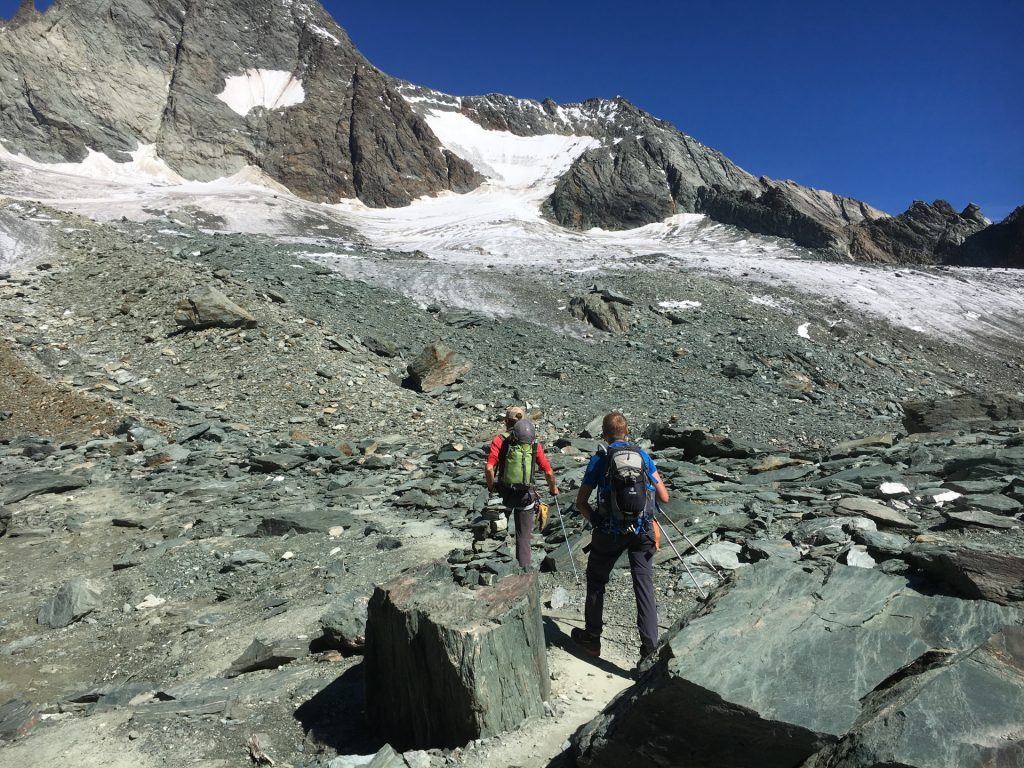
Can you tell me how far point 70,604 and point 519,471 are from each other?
16.3 feet

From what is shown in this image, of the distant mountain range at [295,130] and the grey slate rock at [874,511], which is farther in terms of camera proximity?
the distant mountain range at [295,130]

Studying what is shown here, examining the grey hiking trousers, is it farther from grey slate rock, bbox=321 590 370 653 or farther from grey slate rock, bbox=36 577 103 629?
grey slate rock, bbox=36 577 103 629

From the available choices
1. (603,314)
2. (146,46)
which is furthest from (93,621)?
(146,46)

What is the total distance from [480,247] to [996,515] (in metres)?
38.5

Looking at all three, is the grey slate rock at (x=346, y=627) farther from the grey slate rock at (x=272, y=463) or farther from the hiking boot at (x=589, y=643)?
the grey slate rock at (x=272, y=463)

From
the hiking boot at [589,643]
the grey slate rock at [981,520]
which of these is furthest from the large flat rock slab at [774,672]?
the grey slate rock at [981,520]

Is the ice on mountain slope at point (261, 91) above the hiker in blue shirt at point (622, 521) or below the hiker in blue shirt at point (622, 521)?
above

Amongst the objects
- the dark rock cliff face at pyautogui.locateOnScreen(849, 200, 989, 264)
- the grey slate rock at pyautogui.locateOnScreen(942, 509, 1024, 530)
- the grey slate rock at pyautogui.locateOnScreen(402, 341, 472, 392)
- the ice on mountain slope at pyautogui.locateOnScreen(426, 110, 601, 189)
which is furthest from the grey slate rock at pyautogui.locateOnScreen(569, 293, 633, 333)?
the ice on mountain slope at pyautogui.locateOnScreen(426, 110, 601, 189)

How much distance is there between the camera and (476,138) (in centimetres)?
9094

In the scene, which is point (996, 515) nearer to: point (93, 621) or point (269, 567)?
point (269, 567)

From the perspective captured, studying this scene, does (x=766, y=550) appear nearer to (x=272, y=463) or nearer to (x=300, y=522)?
(x=300, y=522)

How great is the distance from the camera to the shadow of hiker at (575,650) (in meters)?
4.86

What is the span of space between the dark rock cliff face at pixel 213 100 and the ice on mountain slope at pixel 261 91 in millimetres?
361

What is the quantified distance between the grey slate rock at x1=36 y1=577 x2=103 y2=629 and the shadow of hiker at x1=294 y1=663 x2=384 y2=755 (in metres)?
3.57
